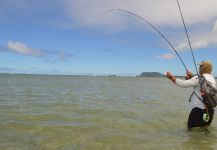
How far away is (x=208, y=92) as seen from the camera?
8555 millimetres

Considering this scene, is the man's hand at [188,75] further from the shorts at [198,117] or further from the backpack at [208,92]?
the shorts at [198,117]

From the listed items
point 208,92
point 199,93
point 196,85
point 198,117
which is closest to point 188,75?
point 196,85

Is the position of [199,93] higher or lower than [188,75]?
lower

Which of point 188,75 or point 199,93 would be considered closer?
point 199,93

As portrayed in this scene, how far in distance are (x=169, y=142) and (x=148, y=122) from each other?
10.4 feet

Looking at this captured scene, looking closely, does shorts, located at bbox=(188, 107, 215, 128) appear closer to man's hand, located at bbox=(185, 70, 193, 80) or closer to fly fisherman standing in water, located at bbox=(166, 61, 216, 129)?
fly fisherman standing in water, located at bbox=(166, 61, 216, 129)

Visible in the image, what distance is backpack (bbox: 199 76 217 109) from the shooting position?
337 inches

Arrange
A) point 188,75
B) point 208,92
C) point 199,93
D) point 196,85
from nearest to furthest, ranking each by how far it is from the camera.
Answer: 1. point 208,92
2. point 196,85
3. point 199,93
4. point 188,75

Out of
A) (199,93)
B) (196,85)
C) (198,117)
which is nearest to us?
(196,85)

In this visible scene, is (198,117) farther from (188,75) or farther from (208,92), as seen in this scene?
(188,75)

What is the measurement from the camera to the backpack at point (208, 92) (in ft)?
28.1

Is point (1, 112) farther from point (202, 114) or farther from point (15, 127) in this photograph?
point (202, 114)

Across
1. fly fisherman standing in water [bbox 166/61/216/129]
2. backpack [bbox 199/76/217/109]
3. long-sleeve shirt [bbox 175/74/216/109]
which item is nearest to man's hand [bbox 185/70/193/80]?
fly fisherman standing in water [bbox 166/61/216/129]

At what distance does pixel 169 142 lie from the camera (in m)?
8.48
